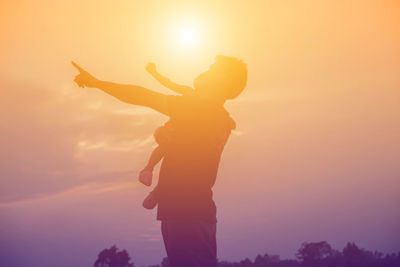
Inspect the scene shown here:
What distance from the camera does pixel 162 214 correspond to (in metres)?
3.84

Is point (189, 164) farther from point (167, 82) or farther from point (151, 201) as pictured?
point (167, 82)

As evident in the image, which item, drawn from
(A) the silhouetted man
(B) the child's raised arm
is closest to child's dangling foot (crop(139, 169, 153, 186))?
(A) the silhouetted man

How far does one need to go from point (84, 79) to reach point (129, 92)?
0.43m

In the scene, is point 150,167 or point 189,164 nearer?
point 189,164

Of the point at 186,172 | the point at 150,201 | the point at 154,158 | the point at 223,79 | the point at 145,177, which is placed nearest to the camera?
the point at 186,172

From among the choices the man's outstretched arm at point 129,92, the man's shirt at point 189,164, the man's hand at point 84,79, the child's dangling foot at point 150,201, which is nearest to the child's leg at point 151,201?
the child's dangling foot at point 150,201

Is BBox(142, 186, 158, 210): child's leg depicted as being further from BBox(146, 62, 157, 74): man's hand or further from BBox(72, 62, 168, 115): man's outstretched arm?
BBox(146, 62, 157, 74): man's hand

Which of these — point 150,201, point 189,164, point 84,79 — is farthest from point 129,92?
point 150,201

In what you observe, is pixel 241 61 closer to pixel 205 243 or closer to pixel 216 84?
pixel 216 84

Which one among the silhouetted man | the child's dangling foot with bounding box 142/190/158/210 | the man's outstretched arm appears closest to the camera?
the silhouetted man

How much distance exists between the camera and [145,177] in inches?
171

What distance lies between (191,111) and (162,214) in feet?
3.19

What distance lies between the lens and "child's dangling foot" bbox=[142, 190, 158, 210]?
4070mm

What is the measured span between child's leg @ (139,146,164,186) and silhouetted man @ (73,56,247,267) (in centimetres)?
42
